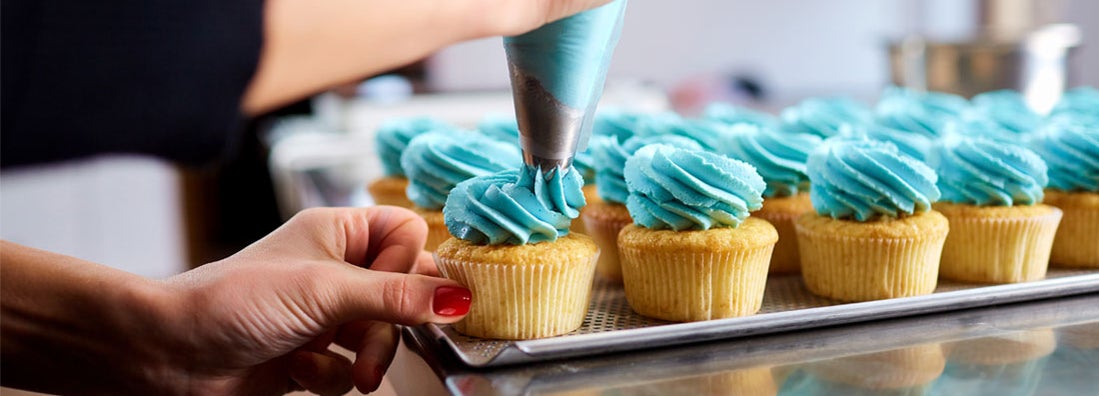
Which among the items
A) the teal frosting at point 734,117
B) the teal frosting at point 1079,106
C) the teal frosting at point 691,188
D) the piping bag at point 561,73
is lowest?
the teal frosting at point 734,117

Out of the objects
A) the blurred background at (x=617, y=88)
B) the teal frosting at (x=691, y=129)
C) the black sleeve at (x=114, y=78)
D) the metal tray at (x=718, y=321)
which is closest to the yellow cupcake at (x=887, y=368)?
the metal tray at (x=718, y=321)

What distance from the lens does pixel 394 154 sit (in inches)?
87.4

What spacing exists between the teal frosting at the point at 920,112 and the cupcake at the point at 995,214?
0.45 metres

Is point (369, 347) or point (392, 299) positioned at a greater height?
point (392, 299)

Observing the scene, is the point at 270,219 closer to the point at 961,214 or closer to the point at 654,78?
the point at 654,78

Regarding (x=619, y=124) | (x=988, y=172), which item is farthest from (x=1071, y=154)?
(x=619, y=124)

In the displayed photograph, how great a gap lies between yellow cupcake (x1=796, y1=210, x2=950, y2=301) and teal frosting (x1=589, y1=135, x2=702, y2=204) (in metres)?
0.34

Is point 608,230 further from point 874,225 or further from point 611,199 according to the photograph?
point 874,225

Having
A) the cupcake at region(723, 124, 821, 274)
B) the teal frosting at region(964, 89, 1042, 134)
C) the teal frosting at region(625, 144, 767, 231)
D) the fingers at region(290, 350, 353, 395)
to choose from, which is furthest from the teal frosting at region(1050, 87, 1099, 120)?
the fingers at region(290, 350, 353, 395)

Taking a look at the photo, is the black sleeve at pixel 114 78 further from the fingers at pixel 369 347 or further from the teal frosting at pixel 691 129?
the teal frosting at pixel 691 129

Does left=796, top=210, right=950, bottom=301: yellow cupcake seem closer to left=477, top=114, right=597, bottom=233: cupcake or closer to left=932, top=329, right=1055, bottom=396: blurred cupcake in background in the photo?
left=932, top=329, right=1055, bottom=396: blurred cupcake in background

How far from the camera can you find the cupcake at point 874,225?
1.55 m

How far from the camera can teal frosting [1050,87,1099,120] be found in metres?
2.11

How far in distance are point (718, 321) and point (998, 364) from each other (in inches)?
14.0
